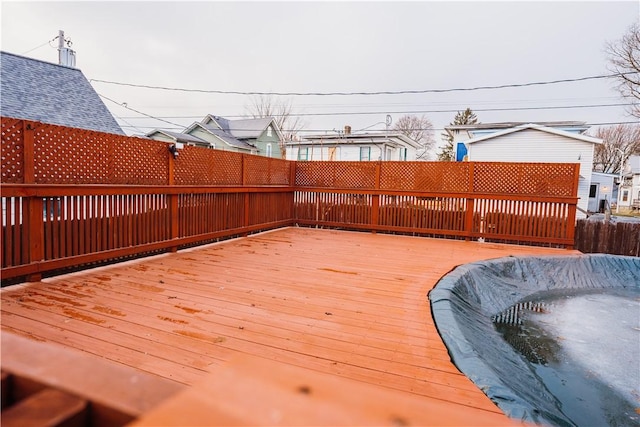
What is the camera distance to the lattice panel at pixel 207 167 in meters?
5.21

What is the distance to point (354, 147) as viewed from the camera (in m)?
21.1

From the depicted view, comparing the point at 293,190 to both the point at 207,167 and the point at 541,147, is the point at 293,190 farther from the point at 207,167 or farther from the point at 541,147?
the point at 541,147

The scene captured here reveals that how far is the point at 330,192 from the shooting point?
26.2 ft

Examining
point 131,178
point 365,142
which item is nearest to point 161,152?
point 131,178

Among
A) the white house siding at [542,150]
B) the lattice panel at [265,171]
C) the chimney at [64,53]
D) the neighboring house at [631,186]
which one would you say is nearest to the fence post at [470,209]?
the lattice panel at [265,171]

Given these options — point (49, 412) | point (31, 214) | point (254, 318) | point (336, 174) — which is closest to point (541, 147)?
point (336, 174)

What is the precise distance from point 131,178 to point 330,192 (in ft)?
14.3

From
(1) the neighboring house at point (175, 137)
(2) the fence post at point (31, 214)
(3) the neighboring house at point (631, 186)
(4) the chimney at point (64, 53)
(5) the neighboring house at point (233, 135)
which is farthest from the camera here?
(3) the neighboring house at point (631, 186)

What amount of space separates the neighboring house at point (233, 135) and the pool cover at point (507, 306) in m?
17.4

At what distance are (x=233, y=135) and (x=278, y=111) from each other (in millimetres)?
8040

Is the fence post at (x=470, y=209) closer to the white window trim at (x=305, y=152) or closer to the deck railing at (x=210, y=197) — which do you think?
the deck railing at (x=210, y=197)

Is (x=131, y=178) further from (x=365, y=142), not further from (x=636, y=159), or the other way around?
(x=636, y=159)

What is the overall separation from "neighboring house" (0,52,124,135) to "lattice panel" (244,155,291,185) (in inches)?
249

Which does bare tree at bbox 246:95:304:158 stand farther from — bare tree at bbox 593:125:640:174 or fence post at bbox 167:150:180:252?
fence post at bbox 167:150:180:252
